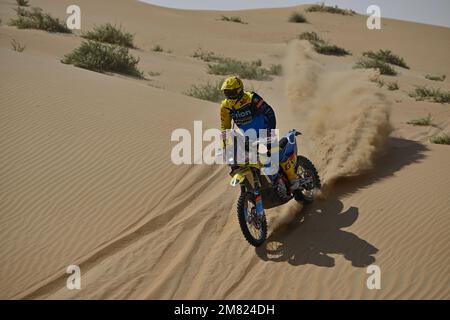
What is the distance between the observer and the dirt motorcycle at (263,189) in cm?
573

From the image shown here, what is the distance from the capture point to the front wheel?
5695mm

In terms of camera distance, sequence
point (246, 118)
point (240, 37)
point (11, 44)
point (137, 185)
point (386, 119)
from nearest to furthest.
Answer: point (246, 118), point (137, 185), point (386, 119), point (11, 44), point (240, 37)

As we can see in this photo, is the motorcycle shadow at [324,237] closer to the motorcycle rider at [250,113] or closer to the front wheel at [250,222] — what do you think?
the front wheel at [250,222]

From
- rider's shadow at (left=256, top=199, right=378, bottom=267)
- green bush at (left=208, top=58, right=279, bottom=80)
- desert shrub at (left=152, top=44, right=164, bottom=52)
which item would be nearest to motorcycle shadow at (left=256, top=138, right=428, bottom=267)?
rider's shadow at (left=256, top=199, right=378, bottom=267)

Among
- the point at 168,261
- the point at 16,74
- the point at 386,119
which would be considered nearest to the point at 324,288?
the point at 168,261

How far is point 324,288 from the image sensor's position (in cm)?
532

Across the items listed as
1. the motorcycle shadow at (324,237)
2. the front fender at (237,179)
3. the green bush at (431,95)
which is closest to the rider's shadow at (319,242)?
the motorcycle shadow at (324,237)

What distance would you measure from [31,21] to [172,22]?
44.4 feet

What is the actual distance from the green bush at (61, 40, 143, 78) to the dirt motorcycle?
899cm

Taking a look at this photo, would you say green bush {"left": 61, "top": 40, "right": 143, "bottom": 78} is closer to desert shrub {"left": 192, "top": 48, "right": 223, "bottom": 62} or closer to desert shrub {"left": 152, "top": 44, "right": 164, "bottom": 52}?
desert shrub {"left": 192, "top": 48, "right": 223, "bottom": 62}

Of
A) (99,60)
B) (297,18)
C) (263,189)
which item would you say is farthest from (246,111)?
(297,18)
